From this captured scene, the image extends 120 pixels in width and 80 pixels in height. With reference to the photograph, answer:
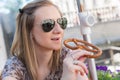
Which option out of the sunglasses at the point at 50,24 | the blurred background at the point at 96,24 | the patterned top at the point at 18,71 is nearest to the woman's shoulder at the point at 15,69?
the patterned top at the point at 18,71

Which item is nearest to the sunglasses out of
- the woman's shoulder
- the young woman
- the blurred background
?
the young woman

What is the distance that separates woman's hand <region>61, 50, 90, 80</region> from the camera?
0.67 metres

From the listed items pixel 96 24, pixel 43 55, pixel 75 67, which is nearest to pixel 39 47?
pixel 43 55

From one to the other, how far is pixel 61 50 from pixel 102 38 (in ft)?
5.46

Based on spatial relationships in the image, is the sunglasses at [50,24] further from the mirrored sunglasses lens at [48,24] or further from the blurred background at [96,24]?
the blurred background at [96,24]

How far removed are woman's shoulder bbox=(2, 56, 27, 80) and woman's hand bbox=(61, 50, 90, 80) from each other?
14 centimetres

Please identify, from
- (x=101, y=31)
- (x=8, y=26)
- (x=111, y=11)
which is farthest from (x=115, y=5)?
(x=8, y=26)

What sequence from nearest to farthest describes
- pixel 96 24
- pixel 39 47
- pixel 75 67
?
pixel 75 67 < pixel 39 47 < pixel 96 24

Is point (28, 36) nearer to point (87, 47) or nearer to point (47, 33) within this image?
point (47, 33)

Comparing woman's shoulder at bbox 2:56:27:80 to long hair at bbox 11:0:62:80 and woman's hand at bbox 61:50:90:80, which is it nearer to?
long hair at bbox 11:0:62:80

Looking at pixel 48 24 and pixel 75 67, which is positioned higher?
pixel 48 24

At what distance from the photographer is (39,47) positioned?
30.3 inches

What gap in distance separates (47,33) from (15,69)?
15cm

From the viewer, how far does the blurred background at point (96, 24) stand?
204cm
